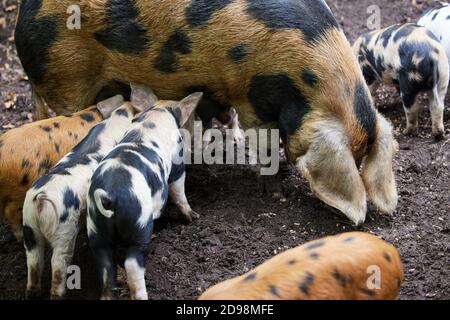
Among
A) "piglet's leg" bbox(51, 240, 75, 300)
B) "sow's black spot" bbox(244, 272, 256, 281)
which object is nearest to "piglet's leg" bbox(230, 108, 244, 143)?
"piglet's leg" bbox(51, 240, 75, 300)

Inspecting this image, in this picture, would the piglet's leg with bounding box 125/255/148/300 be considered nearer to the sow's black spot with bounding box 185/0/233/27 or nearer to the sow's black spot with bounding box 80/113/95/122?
the sow's black spot with bounding box 80/113/95/122

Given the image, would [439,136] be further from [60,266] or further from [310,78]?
[60,266]

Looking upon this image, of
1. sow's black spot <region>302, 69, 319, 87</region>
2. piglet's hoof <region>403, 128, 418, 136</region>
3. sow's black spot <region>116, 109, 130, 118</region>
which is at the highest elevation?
sow's black spot <region>302, 69, 319, 87</region>

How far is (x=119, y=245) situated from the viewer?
389 cm

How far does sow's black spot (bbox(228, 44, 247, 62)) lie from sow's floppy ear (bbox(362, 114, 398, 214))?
91 cm

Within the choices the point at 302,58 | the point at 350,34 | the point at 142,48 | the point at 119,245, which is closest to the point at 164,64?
the point at 142,48

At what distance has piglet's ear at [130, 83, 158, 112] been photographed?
4.80 m

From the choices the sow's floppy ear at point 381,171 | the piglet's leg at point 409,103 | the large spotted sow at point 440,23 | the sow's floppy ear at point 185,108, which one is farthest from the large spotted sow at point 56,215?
the large spotted sow at point 440,23

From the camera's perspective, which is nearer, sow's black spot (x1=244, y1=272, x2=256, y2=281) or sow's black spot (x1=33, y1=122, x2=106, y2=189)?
sow's black spot (x1=244, y1=272, x2=256, y2=281)

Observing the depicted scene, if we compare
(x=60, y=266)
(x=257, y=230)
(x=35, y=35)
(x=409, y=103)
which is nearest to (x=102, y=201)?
(x=60, y=266)

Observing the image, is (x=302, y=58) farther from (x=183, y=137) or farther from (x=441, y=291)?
(x=441, y=291)
